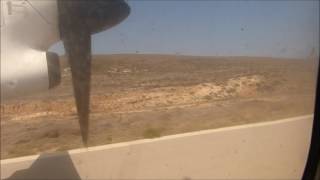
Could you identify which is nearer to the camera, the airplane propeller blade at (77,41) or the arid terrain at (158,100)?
the airplane propeller blade at (77,41)

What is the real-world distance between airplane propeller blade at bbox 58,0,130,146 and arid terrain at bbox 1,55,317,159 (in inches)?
3.3

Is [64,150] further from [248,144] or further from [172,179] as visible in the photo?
[248,144]

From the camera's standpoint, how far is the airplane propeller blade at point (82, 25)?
10.6 feet

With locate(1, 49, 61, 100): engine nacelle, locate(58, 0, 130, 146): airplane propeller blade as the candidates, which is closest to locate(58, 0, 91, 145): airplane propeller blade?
locate(58, 0, 130, 146): airplane propeller blade

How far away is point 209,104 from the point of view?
519 cm

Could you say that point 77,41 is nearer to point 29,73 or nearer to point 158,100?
point 29,73

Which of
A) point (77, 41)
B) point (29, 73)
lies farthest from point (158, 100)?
point (29, 73)

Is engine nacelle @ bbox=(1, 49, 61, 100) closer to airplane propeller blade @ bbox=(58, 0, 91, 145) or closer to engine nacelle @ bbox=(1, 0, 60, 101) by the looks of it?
engine nacelle @ bbox=(1, 0, 60, 101)

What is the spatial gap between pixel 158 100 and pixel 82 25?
73.5 inches

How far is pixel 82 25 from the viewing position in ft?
10.7

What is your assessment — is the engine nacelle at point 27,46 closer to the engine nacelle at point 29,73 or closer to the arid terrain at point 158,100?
the engine nacelle at point 29,73

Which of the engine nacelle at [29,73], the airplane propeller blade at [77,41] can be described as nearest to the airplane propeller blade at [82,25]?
the airplane propeller blade at [77,41]

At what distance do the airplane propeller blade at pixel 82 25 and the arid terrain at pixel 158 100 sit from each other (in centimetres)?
8

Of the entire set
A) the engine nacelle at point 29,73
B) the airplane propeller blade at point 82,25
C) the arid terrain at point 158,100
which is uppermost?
the airplane propeller blade at point 82,25
